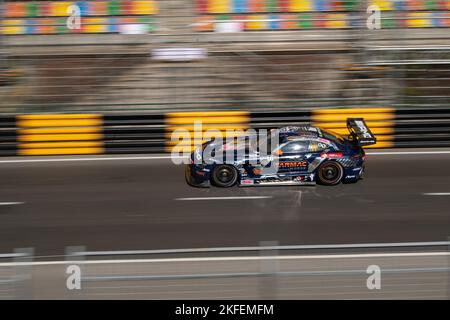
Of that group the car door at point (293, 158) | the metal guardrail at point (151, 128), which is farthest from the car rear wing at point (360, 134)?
the metal guardrail at point (151, 128)

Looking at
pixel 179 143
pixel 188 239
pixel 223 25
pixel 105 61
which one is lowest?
pixel 188 239

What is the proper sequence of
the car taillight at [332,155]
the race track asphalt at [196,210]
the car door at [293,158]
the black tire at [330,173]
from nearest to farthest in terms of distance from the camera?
the race track asphalt at [196,210] < the car door at [293,158] < the car taillight at [332,155] < the black tire at [330,173]

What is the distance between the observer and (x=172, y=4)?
22.1m

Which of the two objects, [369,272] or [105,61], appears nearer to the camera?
[369,272]

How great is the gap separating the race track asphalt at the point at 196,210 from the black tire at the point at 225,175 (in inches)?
6.8

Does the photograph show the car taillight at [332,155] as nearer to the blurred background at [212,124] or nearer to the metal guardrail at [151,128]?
the blurred background at [212,124]

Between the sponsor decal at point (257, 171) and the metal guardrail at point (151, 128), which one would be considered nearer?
the sponsor decal at point (257, 171)

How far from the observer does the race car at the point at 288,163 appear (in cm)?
1226

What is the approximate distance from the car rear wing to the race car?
0.06ft

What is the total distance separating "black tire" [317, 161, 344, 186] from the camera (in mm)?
12469

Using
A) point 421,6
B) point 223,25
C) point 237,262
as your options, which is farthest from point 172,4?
point 237,262

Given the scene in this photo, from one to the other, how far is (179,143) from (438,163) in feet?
18.5

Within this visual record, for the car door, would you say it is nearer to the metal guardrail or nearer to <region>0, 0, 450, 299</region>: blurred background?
<region>0, 0, 450, 299</region>: blurred background

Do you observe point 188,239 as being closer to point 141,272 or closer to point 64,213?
point 64,213
